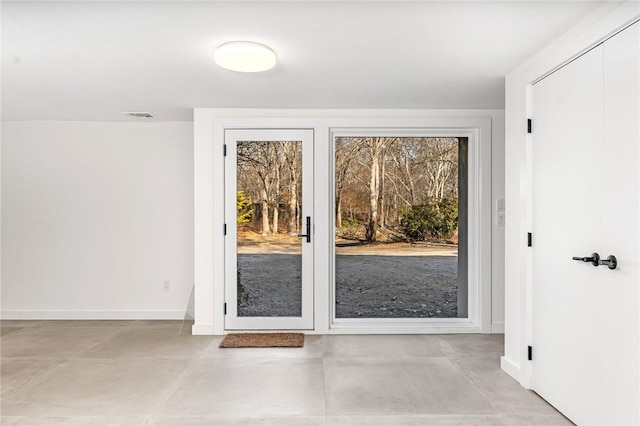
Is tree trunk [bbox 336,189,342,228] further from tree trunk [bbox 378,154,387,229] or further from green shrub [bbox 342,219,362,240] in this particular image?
tree trunk [bbox 378,154,387,229]

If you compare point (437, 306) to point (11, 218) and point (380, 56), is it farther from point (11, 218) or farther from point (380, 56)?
point (11, 218)

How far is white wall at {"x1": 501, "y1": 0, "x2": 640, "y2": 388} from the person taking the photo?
273cm

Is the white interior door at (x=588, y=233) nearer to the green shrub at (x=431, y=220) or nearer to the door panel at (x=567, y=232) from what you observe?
the door panel at (x=567, y=232)

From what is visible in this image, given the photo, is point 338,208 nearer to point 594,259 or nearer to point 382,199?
point 382,199

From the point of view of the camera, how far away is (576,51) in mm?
2330

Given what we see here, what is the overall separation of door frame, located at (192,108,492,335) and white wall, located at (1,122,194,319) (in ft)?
2.39

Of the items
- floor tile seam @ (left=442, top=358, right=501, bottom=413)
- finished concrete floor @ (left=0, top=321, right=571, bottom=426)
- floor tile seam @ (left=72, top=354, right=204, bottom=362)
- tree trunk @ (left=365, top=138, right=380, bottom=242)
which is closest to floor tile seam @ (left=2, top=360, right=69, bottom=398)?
finished concrete floor @ (left=0, top=321, right=571, bottom=426)

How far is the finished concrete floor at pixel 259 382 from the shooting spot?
2430mm

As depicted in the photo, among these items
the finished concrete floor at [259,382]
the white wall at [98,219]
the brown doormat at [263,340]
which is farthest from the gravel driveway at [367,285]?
the white wall at [98,219]

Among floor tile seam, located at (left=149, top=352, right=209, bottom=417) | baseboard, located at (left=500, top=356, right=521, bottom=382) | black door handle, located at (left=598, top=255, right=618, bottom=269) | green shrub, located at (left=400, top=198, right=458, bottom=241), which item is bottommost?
floor tile seam, located at (left=149, top=352, right=209, bottom=417)

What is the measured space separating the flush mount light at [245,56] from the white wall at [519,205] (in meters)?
1.72

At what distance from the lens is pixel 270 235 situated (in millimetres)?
4148

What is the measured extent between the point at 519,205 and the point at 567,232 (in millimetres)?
528

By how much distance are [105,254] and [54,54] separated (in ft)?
8.81
